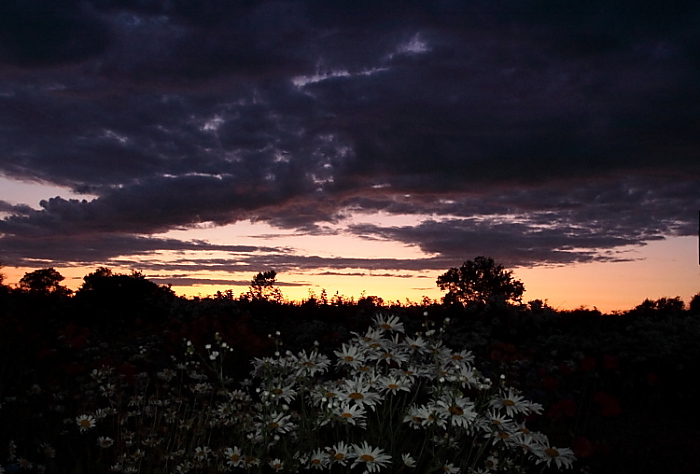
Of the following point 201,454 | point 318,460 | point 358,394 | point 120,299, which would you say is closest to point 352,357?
point 358,394

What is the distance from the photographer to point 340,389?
4.72m

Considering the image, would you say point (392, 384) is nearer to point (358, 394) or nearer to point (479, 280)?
point (358, 394)

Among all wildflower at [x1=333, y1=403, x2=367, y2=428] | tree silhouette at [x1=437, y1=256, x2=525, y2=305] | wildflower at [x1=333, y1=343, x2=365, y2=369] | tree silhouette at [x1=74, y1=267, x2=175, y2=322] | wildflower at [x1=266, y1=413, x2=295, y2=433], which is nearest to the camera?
wildflower at [x1=333, y1=403, x2=367, y2=428]

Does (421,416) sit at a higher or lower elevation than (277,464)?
higher

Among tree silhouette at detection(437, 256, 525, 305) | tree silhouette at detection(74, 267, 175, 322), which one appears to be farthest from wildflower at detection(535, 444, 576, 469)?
tree silhouette at detection(437, 256, 525, 305)

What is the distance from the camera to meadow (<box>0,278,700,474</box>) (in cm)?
468

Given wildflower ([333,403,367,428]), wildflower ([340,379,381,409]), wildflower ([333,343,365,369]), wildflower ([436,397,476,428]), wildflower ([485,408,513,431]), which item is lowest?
wildflower ([485,408,513,431])

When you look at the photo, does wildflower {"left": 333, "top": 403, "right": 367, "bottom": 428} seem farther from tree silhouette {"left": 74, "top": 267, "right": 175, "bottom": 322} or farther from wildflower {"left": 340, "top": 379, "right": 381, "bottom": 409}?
tree silhouette {"left": 74, "top": 267, "right": 175, "bottom": 322}

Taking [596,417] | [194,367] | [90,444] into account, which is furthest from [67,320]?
[596,417]

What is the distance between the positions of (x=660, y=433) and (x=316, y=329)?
18.8 ft

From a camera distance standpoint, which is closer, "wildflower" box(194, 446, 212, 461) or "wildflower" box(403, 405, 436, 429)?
"wildflower" box(403, 405, 436, 429)

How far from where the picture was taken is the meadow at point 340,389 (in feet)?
15.3

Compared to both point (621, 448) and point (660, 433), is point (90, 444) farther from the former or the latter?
point (660, 433)

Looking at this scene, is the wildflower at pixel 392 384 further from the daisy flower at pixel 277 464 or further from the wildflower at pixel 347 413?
the daisy flower at pixel 277 464
